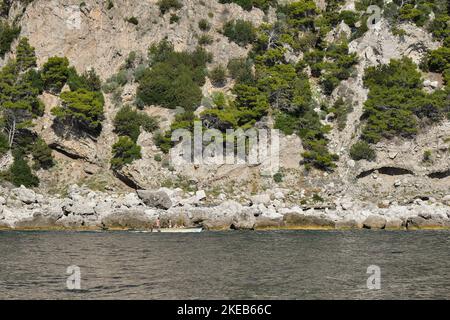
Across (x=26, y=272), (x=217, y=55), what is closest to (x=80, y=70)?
(x=217, y=55)

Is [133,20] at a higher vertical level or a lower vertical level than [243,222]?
higher

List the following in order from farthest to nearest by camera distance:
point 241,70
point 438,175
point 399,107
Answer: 1. point 241,70
2. point 399,107
3. point 438,175

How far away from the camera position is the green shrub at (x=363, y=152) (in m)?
62.9

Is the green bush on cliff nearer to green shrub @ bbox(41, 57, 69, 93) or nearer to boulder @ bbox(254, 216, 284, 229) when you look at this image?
green shrub @ bbox(41, 57, 69, 93)

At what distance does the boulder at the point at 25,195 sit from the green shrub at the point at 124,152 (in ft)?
29.4

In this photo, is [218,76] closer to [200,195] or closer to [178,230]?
[200,195]

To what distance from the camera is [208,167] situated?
62062 mm

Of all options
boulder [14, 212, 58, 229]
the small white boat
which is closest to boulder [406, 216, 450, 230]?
the small white boat

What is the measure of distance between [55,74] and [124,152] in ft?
42.6

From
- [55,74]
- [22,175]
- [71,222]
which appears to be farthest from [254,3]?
[71,222]

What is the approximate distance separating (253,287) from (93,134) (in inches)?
1765

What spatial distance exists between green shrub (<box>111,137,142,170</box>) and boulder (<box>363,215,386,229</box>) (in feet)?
80.4

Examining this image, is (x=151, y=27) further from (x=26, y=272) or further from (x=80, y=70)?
(x=26, y=272)

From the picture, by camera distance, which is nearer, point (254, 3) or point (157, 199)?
point (157, 199)
